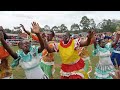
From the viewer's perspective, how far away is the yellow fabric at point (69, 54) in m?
30.1

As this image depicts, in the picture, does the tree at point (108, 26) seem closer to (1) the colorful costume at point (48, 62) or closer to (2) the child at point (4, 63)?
(1) the colorful costume at point (48, 62)

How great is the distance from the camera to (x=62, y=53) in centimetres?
3012

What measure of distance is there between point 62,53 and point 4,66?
127 cm

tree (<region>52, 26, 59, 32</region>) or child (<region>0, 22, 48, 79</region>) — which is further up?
tree (<region>52, 26, 59, 32</region>)

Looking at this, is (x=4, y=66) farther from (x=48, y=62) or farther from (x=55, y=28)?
(x=55, y=28)

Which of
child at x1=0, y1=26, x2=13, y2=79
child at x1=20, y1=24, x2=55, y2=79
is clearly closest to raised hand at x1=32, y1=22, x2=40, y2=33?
child at x1=20, y1=24, x2=55, y2=79

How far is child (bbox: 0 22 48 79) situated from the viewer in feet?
98.8

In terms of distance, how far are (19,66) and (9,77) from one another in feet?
1.05

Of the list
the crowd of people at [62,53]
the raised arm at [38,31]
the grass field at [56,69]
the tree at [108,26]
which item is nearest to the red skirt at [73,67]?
the crowd of people at [62,53]

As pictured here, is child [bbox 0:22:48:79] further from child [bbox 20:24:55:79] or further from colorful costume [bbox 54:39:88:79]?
colorful costume [bbox 54:39:88:79]

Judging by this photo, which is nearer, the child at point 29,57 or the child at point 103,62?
the child at point 29,57

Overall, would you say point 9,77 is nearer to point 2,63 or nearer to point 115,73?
point 2,63

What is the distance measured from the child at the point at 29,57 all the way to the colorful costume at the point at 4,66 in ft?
0.37
